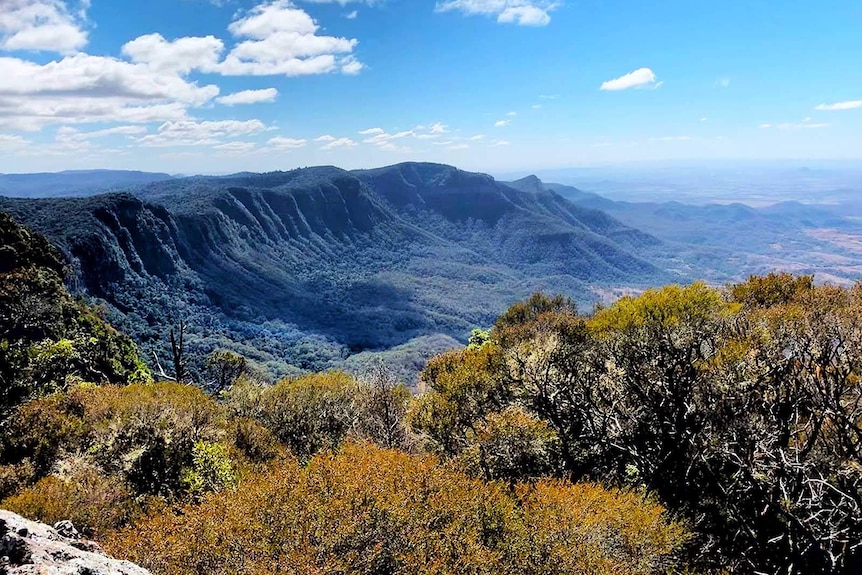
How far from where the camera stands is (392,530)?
50.9 feet

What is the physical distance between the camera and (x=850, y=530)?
1920 cm

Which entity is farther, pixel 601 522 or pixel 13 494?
pixel 13 494

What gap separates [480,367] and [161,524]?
2384 centimetres

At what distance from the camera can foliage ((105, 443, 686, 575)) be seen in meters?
14.4

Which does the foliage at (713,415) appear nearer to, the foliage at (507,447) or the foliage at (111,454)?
the foliage at (507,447)

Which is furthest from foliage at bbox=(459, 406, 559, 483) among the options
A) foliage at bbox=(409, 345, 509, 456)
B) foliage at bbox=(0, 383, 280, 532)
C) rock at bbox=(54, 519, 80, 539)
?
rock at bbox=(54, 519, 80, 539)

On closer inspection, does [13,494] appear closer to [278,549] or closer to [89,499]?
[89,499]

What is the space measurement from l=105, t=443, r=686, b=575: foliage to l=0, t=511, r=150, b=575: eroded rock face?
294 cm

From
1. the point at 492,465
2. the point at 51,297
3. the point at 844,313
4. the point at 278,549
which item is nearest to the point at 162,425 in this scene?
the point at 278,549

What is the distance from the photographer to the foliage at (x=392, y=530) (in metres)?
14.4

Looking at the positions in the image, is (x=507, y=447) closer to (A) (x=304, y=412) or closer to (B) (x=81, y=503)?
(A) (x=304, y=412)

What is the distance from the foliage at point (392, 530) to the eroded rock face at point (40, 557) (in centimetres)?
294

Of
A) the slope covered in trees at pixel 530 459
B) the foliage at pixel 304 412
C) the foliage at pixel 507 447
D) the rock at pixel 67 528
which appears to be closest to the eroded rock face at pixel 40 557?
the slope covered in trees at pixel 530 459

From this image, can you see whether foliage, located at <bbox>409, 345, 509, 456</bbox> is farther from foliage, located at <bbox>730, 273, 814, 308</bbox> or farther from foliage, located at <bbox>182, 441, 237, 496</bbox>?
foliage, located at <bbox>730, 273, 814, 308</bbox>
